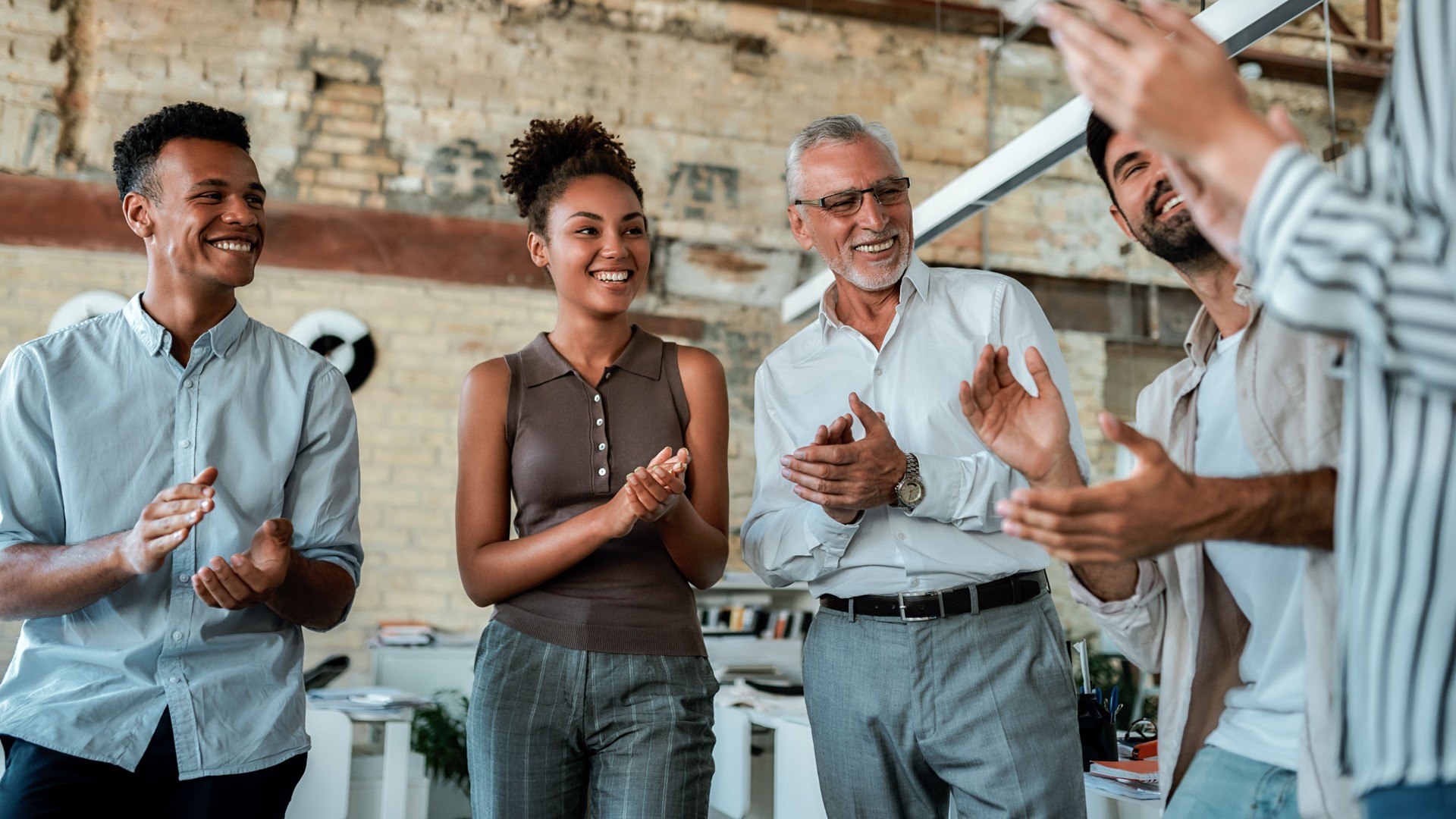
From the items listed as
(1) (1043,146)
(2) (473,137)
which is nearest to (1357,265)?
(1) (1043,146)

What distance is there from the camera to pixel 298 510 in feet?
6.41

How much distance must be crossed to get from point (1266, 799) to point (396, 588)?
545cm

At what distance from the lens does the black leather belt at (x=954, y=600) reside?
72.0 inches

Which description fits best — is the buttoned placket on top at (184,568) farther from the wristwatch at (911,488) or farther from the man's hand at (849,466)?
the wristwatch at (911,488)

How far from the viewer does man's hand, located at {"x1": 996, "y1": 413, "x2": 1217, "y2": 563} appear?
0.99 metres

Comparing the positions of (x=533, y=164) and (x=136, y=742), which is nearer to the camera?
(x=136, y=742)

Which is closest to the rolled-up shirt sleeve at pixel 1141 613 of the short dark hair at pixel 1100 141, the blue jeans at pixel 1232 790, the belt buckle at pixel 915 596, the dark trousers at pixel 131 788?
the blue jeans at pixel 1232 790

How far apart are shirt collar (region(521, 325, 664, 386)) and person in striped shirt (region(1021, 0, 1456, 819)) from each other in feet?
4.13

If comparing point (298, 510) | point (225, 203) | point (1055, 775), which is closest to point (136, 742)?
point (298, 510)

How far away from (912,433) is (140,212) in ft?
4.64

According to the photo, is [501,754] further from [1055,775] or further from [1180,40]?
[1180,40]

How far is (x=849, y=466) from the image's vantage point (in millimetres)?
1734

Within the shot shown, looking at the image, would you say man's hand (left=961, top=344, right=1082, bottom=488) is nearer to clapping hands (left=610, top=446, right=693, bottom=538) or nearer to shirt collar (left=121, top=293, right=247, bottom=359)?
clapping hands (left=610, top=446, right=693, bottom=538)

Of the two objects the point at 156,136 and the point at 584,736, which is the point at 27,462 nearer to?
the point at 156,136
